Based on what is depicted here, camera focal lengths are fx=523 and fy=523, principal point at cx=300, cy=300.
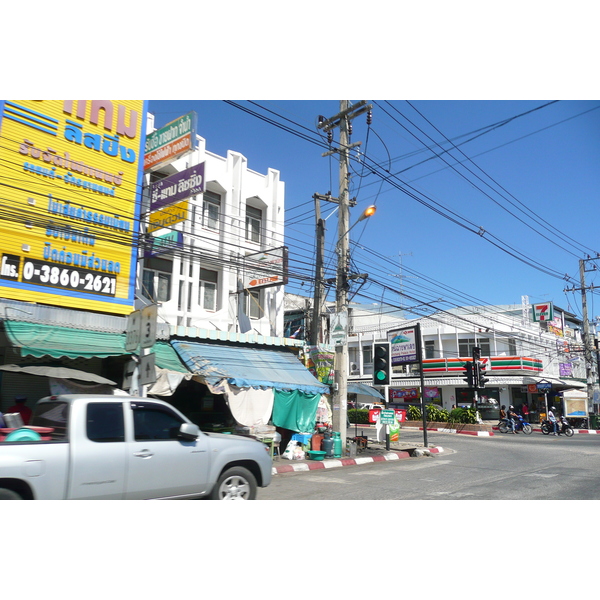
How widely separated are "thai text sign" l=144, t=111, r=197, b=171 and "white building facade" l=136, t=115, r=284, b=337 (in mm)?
1030

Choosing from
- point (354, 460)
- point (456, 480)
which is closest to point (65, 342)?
point (354, 460)

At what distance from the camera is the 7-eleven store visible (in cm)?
4059

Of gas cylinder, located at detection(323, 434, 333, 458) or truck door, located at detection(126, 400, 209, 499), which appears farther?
gas cylinder, located at detection(323, 434, 333, 458)

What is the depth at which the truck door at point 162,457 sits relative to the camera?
6227 mm

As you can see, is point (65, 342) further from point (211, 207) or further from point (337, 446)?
point (211, 207)

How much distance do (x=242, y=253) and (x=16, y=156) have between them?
8.98 metres

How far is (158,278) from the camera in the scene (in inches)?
700

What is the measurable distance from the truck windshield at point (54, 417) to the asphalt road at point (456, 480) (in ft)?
13.8

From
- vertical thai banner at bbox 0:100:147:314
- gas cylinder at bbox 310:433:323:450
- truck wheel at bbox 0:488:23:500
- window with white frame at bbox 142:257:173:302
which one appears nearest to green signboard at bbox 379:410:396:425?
gas cylinder at bbox 310:433:323:450

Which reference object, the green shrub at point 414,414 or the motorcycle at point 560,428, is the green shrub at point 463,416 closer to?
the motorcycle at point 560,428

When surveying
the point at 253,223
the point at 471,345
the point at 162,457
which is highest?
the point at 253,223

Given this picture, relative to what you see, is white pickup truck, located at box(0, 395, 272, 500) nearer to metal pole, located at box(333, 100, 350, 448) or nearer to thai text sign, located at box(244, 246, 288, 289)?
metal pole, located at box(333, 100, 350, 448)

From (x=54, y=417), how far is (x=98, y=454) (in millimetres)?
774
